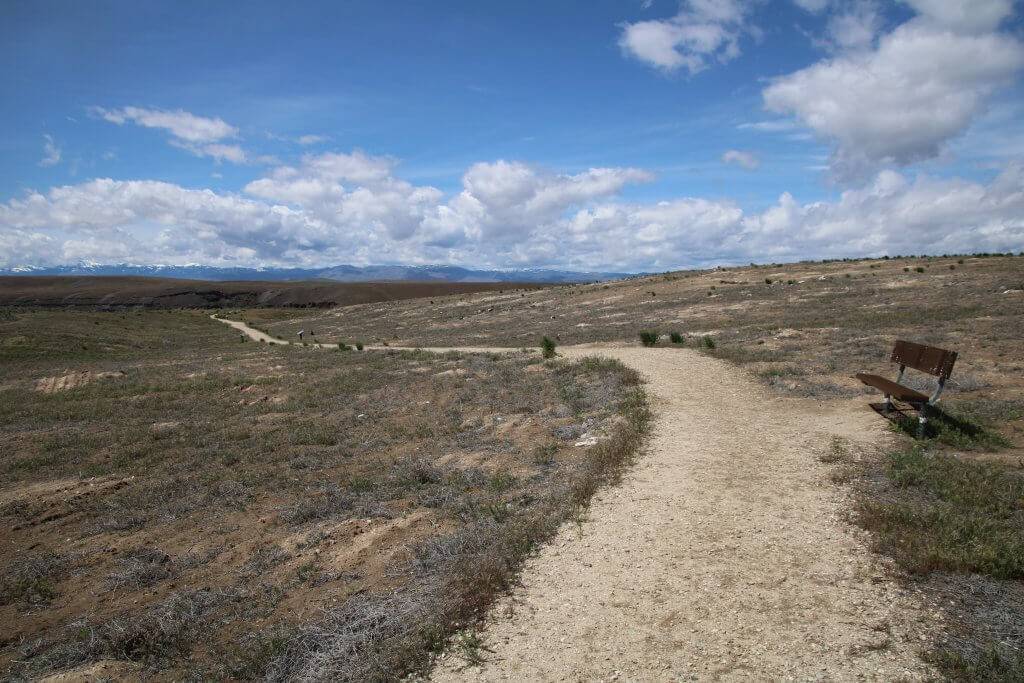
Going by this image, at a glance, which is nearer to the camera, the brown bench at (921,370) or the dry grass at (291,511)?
the dry grass at (291,511)

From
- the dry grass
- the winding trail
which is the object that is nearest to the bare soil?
the winding trail

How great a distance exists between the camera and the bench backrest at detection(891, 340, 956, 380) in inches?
417

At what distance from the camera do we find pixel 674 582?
6.13 m

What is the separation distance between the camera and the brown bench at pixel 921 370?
10461 mm

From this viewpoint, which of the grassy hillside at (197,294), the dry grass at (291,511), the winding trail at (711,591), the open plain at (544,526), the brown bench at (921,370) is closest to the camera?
the winding trail at (711,591)

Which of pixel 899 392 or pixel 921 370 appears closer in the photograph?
pixel 899 392

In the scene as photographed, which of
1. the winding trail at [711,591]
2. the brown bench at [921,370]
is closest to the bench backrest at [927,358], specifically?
the brown bench at [921,370]

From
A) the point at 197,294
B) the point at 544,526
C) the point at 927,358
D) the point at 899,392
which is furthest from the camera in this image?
the point at 197,294

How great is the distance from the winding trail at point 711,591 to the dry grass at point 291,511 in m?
0.60

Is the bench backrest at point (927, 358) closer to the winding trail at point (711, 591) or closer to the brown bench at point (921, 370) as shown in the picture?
the brown bench at point (921, 370)

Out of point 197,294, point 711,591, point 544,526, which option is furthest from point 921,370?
point 197,294

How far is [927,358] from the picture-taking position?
450 inches

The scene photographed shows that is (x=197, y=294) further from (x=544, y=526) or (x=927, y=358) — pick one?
(x=927, y=358)

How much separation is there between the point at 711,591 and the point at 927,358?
8979 mm
